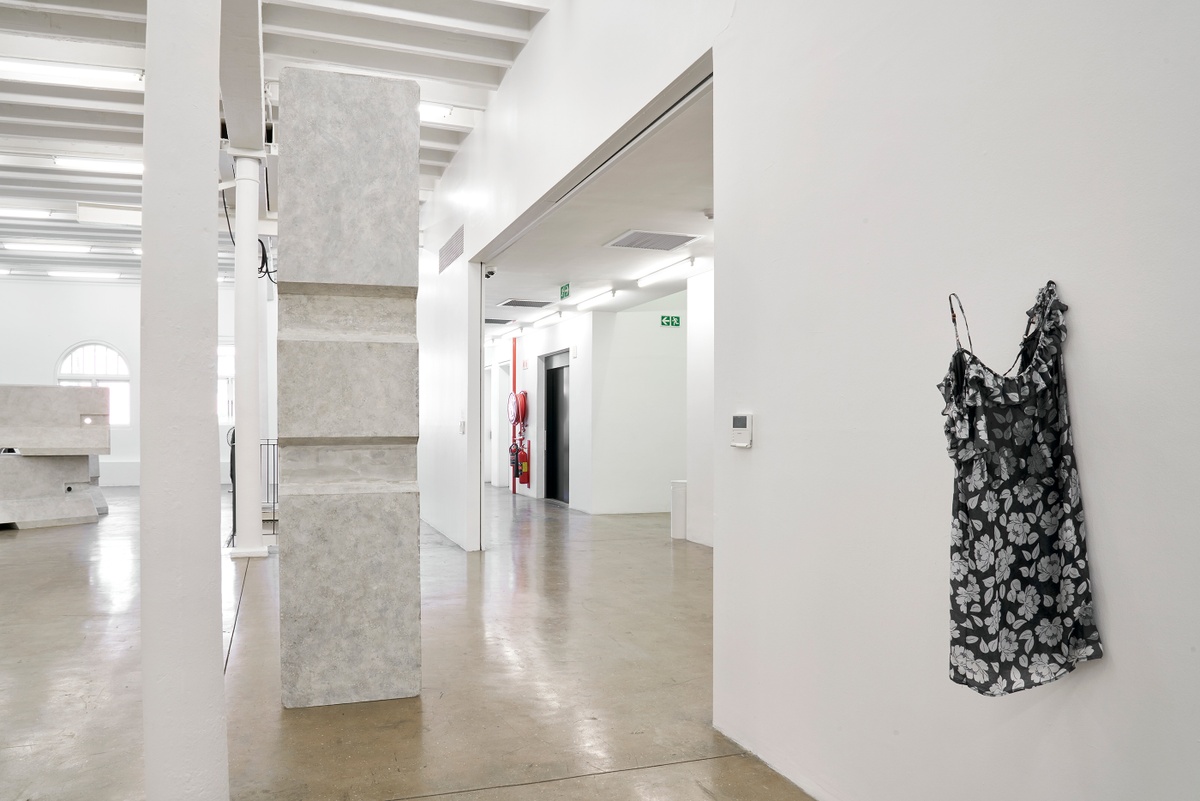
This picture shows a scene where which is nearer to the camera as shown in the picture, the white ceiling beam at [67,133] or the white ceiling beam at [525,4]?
the white ceiling beam at [525,4]

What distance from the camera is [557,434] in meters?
13.7

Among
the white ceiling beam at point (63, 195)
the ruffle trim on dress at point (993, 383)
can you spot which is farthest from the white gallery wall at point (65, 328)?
the ruffle trim on dress at point (993, 383)

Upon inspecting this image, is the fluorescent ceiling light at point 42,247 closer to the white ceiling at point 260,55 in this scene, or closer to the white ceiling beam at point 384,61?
the white ceiling at point 260,55

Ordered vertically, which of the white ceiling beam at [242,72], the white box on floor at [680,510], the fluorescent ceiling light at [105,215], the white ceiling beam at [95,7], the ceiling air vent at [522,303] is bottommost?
the white box on floor at [680,510]

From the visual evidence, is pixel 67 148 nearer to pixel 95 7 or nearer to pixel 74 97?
pixel 74 97

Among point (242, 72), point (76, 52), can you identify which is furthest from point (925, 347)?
point (76, 52)

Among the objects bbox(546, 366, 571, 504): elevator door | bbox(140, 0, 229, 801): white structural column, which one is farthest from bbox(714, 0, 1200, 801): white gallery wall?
bbox(546, 366, 571, 504): elevator door

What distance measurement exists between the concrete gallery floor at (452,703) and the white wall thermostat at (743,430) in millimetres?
1196

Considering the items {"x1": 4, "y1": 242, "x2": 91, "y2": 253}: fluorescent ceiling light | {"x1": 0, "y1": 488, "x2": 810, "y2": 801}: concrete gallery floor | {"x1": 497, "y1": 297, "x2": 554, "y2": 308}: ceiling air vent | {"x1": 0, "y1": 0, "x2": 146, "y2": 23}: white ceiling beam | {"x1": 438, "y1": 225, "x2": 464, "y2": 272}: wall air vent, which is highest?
{"x1": 0, "y1": 0, "x2": 146, "y2": 23}: white ceiling beam

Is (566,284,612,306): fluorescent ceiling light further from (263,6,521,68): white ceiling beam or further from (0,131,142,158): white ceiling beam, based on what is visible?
(0,131,142,158): white ceiling beam

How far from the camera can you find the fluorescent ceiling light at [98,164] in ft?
29.9

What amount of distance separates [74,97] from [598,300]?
5.94 meters

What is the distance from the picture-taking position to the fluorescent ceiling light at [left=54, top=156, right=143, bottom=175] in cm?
912

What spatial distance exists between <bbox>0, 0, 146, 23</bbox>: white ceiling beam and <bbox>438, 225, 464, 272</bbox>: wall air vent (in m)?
3.41
